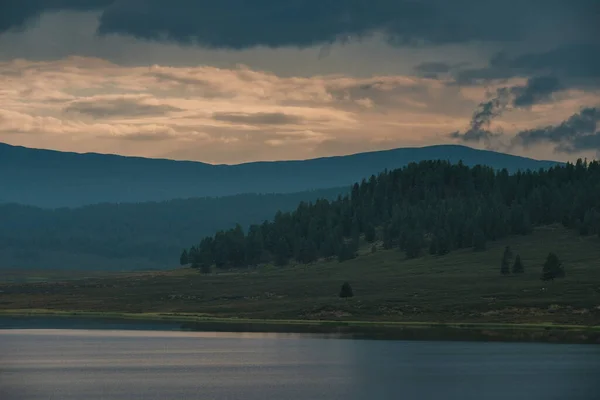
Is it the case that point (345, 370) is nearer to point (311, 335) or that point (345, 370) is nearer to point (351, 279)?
point (311, 335)

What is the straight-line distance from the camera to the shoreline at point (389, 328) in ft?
382

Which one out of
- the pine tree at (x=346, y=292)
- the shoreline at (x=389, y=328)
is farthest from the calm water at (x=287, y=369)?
the pine tree at (x=346, y=292)

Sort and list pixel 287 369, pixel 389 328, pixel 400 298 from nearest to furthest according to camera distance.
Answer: pixel 287 369
pixel 389 328
pixel 400 298

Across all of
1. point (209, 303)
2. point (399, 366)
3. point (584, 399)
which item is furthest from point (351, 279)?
point (584, 399)

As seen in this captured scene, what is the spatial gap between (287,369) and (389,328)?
50.0 m

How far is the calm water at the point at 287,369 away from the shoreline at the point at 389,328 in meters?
8.12

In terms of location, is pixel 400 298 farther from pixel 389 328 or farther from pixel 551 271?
pixel 551 271

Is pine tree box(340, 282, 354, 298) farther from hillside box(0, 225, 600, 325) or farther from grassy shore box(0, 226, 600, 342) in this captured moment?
hillside box(0, 225, 600, 325)

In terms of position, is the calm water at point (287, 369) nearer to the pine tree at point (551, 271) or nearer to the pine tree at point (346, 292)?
the pine tree at point (346, 292)

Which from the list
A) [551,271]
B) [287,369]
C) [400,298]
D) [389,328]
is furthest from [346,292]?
[287,369]

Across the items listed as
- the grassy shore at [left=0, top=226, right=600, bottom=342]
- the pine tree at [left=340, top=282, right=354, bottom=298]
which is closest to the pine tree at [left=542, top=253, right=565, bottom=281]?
the grassy shore at [left=0, top=226, right=600, bottom=342]

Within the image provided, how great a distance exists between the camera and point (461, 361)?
91.1 meters

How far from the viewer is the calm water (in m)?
70.8

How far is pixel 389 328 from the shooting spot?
133250 mm
